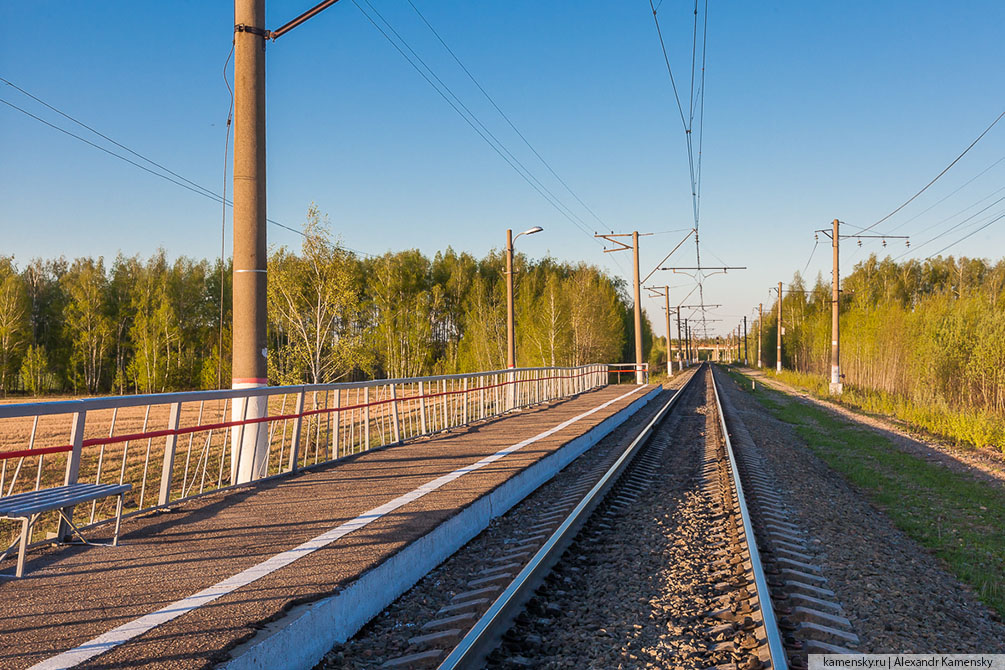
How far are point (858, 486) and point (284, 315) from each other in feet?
83.6

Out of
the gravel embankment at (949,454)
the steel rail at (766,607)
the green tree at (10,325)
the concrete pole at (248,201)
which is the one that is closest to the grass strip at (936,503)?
the gravel embankment at (949,454)

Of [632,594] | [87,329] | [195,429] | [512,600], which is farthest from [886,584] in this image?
[87,329]

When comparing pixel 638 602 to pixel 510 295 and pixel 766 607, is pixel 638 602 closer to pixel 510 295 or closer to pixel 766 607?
pixel 766 607

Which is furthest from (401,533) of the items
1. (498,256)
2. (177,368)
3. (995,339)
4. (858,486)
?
(498,256)

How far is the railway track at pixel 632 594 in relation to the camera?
4145 millimetres

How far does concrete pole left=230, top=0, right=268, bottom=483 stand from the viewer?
9242 mm

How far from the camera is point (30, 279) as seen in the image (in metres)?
75.7

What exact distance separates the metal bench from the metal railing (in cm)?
28

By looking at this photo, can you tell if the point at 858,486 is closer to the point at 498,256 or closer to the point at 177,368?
the point at 177,368

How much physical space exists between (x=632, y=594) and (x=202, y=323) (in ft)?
267

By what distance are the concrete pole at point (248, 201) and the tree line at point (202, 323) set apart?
40439mm

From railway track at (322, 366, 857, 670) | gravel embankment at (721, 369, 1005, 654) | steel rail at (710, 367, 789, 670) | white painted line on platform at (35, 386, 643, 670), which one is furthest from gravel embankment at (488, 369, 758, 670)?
white painted line on platform at (35, 386, 643, 670)

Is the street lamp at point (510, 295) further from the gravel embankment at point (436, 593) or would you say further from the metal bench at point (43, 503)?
the metal bench at point (43, 503)

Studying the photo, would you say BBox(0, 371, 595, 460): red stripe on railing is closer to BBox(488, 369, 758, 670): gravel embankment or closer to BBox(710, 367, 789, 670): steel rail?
BBox(488, 369, 758, 670): gravel embankment
